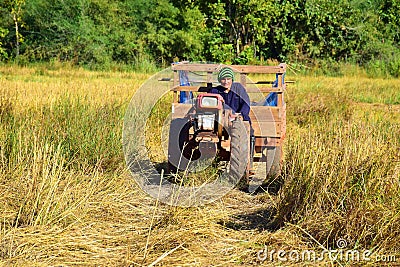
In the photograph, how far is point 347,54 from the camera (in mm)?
23969

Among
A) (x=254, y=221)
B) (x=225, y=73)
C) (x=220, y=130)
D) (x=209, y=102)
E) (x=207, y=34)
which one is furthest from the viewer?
(x=207, y=34)

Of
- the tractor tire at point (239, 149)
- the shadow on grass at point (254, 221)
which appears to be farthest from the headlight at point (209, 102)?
the shadow on grass at point (254, 221)

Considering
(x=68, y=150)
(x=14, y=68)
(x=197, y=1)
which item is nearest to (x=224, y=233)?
(x=68, y=150)

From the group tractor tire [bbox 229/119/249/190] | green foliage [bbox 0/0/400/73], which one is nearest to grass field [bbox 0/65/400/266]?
tractor tire [bbox 229/119/249/190]

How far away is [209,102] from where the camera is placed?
5348 mm

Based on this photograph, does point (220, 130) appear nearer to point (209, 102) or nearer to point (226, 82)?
point (209, 102)

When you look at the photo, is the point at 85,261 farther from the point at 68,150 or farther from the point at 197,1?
the point at 197,1

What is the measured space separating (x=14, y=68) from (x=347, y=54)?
13.2m

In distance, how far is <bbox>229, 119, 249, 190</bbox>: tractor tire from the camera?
5.55 meters

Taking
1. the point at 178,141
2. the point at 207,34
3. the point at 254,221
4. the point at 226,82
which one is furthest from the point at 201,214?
A: the point at 207,34

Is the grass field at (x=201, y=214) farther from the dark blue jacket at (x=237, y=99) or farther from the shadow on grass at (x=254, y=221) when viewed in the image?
the dark blue jacket at (x=237, y=99)

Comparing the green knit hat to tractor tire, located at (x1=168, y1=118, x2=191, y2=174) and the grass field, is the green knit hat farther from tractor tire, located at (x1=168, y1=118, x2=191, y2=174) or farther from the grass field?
the grass field

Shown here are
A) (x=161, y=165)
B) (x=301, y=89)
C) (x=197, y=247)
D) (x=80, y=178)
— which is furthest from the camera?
(x=301, y=89)

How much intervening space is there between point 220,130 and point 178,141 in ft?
1.74
